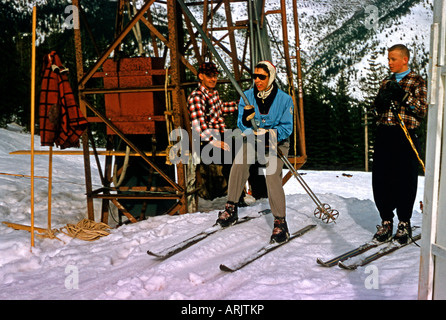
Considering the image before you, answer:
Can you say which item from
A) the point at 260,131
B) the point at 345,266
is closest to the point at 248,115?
the point at 260,131

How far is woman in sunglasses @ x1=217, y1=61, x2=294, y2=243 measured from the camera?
4891 millimetres

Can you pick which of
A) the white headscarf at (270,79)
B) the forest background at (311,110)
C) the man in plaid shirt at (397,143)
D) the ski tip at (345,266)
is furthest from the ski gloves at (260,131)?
the forest background at (311,110)

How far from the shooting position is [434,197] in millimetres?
2518

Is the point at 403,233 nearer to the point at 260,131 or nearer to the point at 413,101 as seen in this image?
the point at 413,101

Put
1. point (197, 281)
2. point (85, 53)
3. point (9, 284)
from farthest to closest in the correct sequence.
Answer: point (85, 53) < point (9, 284) < point (197, 281)

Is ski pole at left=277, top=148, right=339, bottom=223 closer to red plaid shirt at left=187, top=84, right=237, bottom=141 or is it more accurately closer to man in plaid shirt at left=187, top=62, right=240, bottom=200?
man in plaid shirt at left=187, top=62, right=240, bottom=200

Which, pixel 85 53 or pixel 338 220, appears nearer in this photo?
pixel 338 220

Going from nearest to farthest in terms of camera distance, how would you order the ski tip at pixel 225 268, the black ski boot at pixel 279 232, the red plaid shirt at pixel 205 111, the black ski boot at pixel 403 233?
the ski tip at pixel 225 268, the black ski boot at pixel 403 233, the black ski boot at pixel 279 232, the red plaid shirt at pixel 205 111

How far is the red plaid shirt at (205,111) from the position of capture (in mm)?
6125

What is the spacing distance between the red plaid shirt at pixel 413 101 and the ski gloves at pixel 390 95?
Result: 0.22ft

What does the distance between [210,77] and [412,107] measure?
2.87 metres

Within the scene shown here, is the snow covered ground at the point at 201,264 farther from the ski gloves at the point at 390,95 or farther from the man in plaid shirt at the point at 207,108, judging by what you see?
the ski gloves at the point at 390,95
